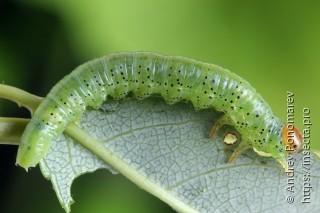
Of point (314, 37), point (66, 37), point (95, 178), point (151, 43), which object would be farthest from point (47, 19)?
point (314, 37)

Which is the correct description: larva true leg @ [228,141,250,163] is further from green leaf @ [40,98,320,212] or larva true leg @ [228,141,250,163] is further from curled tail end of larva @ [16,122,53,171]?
curled tail end of larva @ [16,122,53,171]

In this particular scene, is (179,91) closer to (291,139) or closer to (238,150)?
(238,150)

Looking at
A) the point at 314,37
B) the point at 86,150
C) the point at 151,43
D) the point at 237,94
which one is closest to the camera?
the point at 86,150

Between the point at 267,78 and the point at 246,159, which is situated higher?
the point at 267,78

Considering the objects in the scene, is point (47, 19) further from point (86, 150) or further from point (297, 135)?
point (297, 135)

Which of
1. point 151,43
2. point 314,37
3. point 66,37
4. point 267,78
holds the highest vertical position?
point 314,37

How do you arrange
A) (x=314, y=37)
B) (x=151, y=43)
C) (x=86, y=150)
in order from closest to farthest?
(x=86, y=150) → (x=314, y=37) → (x=151, y=43)

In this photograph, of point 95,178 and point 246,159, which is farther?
point 95,178
